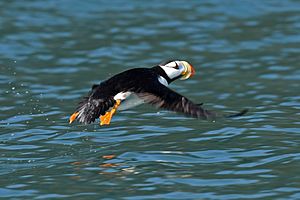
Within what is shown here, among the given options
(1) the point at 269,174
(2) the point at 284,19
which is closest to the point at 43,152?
(1) the point at 269,174

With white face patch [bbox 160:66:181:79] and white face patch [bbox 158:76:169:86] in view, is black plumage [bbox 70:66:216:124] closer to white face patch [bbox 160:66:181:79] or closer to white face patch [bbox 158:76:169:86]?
white face patch [bbox 158:76:169:86]

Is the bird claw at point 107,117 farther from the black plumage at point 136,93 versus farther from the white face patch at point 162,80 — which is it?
the white face patch at point 162,80

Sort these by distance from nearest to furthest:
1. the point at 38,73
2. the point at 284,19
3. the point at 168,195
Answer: the point at 168,195 < the point at 38,73 < the point at 284,19

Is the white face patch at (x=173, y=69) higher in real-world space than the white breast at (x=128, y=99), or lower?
higher

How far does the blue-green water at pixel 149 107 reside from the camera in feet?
26.9

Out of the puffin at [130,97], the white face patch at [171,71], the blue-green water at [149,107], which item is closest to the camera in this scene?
the blue-green water at [149,107]

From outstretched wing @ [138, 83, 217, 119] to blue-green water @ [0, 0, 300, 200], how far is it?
23.3 inches

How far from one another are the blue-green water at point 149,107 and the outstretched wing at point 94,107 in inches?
17.8

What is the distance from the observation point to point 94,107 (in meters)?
8.76

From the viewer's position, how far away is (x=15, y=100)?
11.6 m

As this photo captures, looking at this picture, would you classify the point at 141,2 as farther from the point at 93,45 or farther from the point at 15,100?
the point at 15,100

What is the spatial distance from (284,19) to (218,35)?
61.0 inches

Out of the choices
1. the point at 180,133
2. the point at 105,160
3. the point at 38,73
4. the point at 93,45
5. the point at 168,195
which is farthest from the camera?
the point at 93,45

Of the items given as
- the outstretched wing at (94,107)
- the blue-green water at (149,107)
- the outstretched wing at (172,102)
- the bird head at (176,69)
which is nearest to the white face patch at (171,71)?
the bird head at (176,69)
